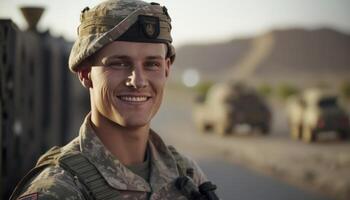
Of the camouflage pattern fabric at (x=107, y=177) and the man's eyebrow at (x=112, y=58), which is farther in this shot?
the man's eyebrow at (x=112, y=58)

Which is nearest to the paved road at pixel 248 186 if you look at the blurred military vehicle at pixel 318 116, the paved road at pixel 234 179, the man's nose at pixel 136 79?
the paved road at pixel 234 179

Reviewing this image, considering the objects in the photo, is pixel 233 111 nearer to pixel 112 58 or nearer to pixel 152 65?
pixel 152 65

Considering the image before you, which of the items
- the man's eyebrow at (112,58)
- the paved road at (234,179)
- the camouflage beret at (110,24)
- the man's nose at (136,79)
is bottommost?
the paved road at (234,179)

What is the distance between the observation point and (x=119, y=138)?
8.14ft

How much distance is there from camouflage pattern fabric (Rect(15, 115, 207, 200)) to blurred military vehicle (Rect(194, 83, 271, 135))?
51.8ft

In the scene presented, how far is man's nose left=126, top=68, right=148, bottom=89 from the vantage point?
2.37 meters

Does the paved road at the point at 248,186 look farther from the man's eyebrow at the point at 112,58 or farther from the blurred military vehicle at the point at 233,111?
the man's eyebrow at the point at 112,58

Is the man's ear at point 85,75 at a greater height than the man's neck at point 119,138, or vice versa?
the man's ear at point 85,75

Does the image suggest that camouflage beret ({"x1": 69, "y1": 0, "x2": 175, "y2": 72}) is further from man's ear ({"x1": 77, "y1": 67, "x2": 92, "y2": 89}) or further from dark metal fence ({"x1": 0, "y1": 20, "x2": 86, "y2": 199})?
dark metal fence ({"x1": 0, "y1": 20, "x2": 86, "y2": 199})

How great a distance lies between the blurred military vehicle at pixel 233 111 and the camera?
1833cm

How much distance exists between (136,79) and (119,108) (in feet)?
0.45

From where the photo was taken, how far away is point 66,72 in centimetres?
890

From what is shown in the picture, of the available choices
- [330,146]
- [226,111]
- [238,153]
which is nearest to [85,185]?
[238,153]

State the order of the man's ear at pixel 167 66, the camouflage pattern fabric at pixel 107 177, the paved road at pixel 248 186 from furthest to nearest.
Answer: the paved road at pixel 248 186 < the man's ear at pixel 167 66 < the camouflage pattern fabric at pixel 107 177
